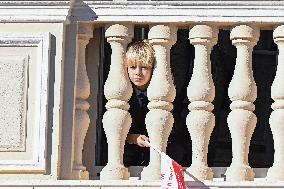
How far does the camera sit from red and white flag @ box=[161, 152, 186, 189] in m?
4.88

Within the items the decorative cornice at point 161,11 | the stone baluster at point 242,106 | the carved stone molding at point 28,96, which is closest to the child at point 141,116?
the decorative cornice at point 161,11

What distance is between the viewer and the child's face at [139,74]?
514 centimetres

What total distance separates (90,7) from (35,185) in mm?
940

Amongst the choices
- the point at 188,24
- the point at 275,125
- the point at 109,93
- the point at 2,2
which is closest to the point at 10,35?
the point at 2,2

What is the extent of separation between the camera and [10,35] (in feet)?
16.6

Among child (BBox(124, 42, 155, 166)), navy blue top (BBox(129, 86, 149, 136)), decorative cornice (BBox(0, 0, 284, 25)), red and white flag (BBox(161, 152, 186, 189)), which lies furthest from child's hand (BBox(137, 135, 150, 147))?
decorative cornice (BBox(0, 0, 284, 25))

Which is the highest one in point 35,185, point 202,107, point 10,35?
point 10,35

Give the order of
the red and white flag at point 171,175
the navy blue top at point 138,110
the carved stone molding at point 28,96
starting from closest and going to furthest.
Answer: the red and white flag at point 171,175 < the carved stone molding at point 28,96 < the navy blue top at point 138,110

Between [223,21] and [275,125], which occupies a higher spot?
[223,21]

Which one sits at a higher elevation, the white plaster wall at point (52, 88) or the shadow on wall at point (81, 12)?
the shadow on wall at point (81, 12)

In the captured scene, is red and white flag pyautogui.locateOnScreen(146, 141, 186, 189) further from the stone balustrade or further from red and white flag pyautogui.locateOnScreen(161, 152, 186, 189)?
the stone balustrade

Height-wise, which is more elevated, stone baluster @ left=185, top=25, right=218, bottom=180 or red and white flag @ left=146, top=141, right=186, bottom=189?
stone baluster @ left=185, top=25, right=218, bottom=180

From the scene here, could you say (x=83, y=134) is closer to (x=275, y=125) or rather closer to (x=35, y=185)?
(x=35, y=185)

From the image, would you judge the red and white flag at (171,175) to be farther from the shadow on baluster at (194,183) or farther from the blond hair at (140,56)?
the blond hair at (140,56)
